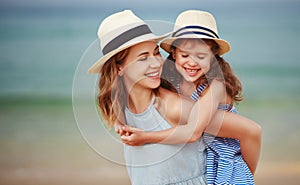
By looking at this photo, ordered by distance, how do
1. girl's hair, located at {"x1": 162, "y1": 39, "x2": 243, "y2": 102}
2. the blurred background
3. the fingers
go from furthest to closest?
1. the blurred background
2. girl's hair, located at {"x1": 162, "y1": 39, "x2": 243, "y2": 102}
3. the fingers

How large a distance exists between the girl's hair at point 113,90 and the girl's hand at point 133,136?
0.28ft

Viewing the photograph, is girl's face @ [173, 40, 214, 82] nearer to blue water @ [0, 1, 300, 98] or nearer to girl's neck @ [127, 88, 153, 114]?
girl's neck @ [127, 88, 153, 114]

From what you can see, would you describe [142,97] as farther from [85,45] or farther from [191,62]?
[85,45]

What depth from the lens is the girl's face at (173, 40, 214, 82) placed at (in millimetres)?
2477

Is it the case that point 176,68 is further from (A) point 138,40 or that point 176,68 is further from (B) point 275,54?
(B) point 275,54

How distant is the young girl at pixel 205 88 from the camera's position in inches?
95.9

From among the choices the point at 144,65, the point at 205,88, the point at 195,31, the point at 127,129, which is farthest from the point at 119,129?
the point at 195,31

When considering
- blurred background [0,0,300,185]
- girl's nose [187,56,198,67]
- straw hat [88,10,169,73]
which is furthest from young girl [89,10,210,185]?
blurred background [0,0,300,185]

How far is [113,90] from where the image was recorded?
246cm

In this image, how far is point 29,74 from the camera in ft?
11.3

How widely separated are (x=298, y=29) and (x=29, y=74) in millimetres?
1400

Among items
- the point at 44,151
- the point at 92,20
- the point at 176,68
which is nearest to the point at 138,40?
the point at 176,68

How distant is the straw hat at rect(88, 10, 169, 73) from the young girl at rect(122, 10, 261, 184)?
109 millimetres

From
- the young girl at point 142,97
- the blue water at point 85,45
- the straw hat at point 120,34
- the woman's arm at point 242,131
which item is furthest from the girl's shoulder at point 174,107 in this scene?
the blue water at point 85,45
